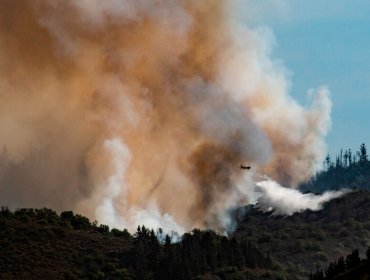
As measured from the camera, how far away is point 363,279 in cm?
15275

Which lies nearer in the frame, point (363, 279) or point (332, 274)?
point (363, 279)

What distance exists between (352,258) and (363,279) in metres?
38.0

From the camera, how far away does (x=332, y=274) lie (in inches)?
7343

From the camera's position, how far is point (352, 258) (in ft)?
625

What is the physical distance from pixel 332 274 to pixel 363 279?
34.0m

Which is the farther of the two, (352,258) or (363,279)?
(352,258)

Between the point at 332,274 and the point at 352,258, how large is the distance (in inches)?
270

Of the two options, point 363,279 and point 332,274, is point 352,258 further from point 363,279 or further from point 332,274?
point 363,279

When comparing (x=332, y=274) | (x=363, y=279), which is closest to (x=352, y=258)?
(x=332, y=274)

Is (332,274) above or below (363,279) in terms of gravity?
above

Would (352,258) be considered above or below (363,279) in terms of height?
above
